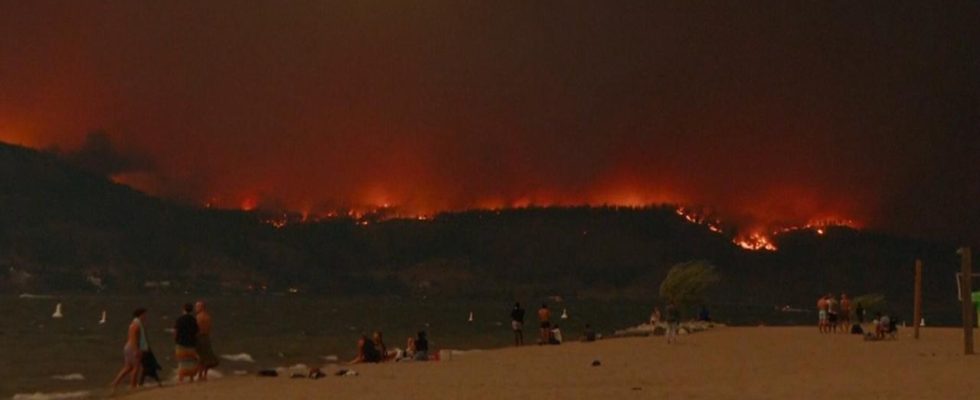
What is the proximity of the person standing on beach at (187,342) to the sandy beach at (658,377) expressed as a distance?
0.62 m

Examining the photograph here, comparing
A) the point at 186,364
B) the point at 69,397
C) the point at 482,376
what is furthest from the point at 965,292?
the point at 69,397

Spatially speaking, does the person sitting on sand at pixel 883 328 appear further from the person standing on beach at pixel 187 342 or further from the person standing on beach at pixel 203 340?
the person standing on beach at pixel 187 342

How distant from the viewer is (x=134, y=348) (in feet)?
89.1

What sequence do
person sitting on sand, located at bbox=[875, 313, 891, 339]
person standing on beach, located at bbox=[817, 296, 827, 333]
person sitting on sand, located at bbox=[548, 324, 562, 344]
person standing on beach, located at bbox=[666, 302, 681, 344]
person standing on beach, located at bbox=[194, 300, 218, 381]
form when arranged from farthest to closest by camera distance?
person standing on beach, located at bbox=[817, 296, 827, 333], person sitting on sand, located at bbox=[548, 324, 562, 344], person standing on beach, located at bbox=[666, 302, 681, 344], person sitting on sand, located at bbox=[875, 313, 891, 339], person standing on beach, located at bbox=[194, 300, 218, 381]

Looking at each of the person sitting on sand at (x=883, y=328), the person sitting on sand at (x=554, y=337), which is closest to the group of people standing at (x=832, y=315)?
the person sitting on sand at (x=883, y=328)

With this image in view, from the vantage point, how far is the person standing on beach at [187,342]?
27.7 meters

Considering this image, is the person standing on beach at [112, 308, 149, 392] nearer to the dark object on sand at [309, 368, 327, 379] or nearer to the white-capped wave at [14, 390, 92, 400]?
the dark object on sand at [309, 368, 327, 379]

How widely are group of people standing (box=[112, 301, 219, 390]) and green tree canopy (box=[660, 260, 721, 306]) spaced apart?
39654mm

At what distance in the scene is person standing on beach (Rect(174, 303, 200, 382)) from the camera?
2772 centimetres

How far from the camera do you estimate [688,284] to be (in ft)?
216

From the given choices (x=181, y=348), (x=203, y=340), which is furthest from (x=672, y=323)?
(x=181, y=348)

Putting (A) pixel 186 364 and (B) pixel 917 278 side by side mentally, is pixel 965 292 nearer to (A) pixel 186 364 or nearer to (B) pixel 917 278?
(B) pixel 917 278

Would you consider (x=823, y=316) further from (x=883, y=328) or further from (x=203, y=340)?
(x=203, y=340)

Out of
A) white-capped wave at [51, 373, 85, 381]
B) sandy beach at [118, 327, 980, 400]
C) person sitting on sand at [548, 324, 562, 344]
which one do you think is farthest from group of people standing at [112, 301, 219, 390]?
person sitting on sand at [548, 324, 562, 344]
